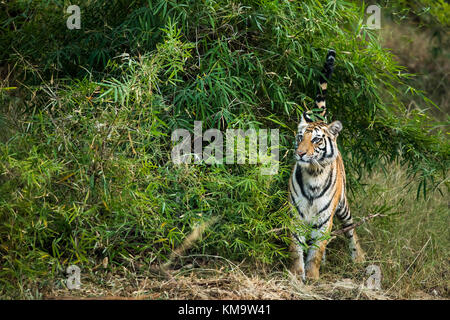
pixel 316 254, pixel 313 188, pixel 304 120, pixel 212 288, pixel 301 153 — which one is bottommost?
pixel 212 288

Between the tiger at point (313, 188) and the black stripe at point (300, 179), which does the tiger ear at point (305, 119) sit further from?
the black stripe at point (300, 179)

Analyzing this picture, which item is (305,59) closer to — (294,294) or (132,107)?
(132,107)

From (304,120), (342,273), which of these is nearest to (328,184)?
(304,120)

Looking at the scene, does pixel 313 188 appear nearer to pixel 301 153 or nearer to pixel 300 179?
pixel 300 179

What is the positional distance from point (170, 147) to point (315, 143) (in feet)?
3.70

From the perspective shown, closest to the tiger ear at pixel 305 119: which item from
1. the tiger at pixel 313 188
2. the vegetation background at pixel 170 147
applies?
the tiger at pixel 313 188

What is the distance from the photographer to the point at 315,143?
4.27m

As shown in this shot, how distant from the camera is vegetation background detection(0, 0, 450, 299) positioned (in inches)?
147

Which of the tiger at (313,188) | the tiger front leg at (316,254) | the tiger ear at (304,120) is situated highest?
the tiger ear at (304,120)

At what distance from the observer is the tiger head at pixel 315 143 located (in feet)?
13.8

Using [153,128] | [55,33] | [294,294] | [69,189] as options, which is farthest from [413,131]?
[55,33]

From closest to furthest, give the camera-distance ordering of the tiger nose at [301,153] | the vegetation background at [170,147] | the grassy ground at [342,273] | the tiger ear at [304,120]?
the vegetation background at [170,147]
the grassy ground at [342,273]
the tiger nose at [301,153]
the tiger ear at [304,120]

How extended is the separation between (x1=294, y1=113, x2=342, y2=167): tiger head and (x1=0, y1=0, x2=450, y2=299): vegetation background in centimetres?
25

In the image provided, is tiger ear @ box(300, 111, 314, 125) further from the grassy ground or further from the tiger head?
the grassy ground
